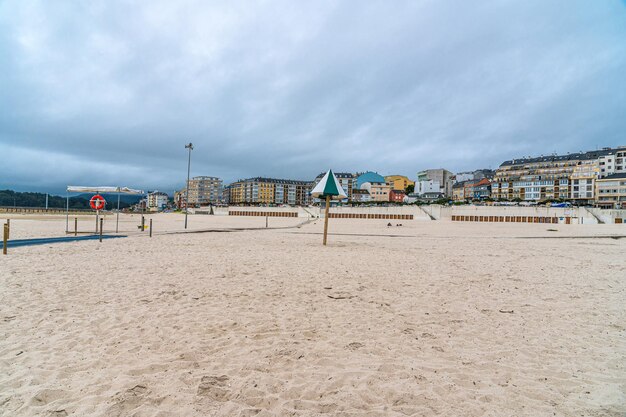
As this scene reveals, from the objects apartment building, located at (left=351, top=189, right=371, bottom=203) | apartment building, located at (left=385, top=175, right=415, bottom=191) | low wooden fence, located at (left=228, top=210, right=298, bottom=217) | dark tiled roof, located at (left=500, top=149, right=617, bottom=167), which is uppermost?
dark tiled roof, located at (left=500, top=149, right=617, bottom=167)

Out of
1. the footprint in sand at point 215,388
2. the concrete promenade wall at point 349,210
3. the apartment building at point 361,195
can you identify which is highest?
the apartment building at point 361,195

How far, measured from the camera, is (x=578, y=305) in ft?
20.9

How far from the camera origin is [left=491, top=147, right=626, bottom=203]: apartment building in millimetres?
94938

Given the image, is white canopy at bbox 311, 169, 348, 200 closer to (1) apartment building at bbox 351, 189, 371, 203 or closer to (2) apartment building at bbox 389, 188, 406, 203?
(1) apartment building at bbox 351, 189, 371, 203

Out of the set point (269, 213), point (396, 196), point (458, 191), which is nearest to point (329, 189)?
point (269, 213)

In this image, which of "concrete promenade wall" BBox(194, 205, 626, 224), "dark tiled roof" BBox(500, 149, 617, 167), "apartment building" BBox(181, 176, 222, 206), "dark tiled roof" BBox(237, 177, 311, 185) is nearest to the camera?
"concrete promenade wall" BBox(194, 205, 626, 224)

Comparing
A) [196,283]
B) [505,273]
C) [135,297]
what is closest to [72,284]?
[135,297]

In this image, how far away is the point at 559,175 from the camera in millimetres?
102062

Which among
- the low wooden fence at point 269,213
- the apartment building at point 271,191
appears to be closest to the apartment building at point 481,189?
the apartment building at point 271,191

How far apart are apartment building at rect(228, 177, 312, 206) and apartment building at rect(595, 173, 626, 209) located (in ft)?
365

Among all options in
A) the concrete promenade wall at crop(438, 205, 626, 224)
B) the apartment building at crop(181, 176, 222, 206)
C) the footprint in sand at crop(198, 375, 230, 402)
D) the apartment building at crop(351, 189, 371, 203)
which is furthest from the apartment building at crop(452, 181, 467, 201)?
the footprint in sand at crop(198, 375, 230, 402)

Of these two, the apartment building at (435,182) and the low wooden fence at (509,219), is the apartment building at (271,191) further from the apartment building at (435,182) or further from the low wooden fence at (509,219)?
the low wooden fence at (509,219)

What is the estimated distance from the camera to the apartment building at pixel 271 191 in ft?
540

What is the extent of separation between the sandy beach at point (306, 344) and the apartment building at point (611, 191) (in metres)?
104
